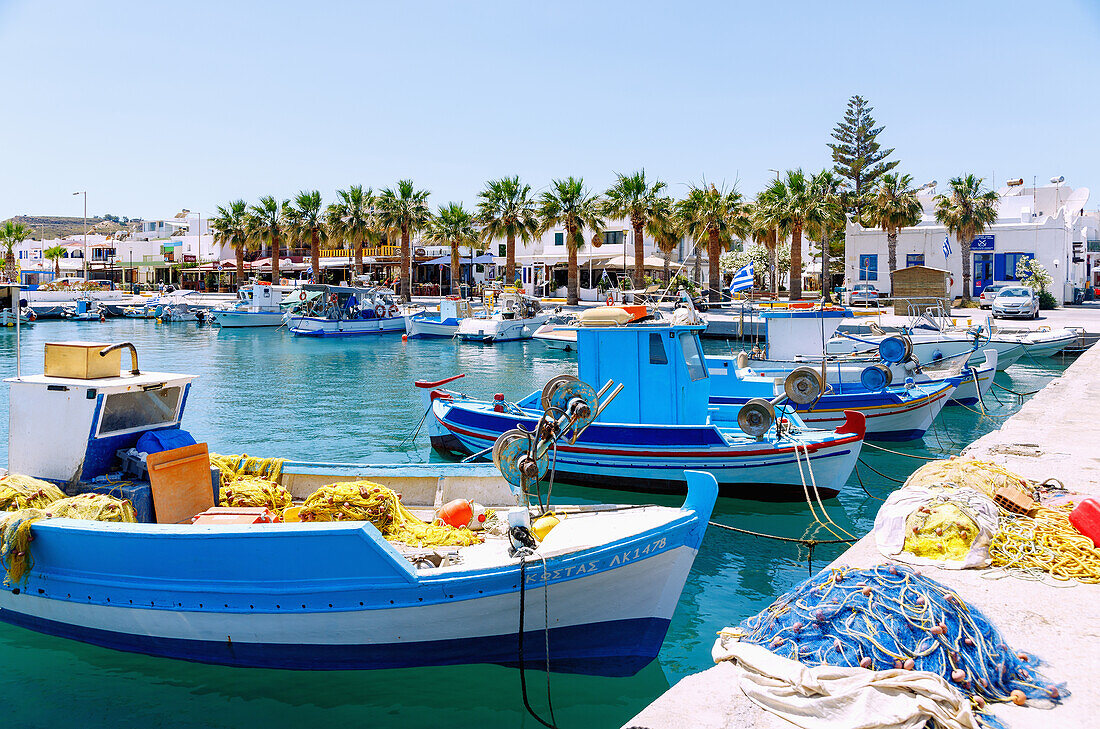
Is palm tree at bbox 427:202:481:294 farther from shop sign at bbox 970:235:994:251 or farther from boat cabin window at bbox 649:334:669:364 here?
boat cabin window at bbox 649:334:669:364

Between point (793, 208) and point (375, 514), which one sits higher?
point (793, 208)

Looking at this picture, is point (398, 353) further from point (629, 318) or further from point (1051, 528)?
point (1051, 528)

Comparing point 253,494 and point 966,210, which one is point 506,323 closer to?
point 966,210

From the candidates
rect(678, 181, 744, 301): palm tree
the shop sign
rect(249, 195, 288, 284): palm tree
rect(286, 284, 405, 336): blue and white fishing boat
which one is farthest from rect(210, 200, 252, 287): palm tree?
the shop sign

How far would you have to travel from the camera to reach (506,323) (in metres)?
47.8

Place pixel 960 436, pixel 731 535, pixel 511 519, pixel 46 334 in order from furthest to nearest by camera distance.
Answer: pixel 46 334, pixel 960 436, pixel 731 535, pixel 511 519

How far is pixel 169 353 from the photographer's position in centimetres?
4169

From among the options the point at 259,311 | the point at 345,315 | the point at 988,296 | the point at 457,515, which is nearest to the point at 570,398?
the point at 457,515

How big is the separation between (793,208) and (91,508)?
46882mm

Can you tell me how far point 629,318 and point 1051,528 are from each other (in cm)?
805

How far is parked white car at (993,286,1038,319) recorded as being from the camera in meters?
43.4

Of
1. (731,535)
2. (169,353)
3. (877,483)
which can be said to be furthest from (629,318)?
(169,353)

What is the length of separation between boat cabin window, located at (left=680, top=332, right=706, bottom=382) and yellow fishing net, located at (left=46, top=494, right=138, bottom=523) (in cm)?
907

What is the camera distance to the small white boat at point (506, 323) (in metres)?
47.8
